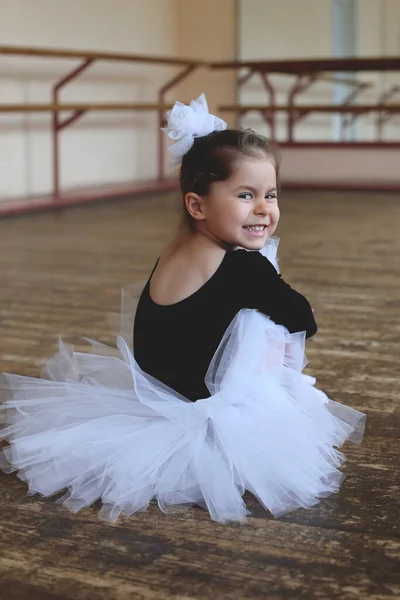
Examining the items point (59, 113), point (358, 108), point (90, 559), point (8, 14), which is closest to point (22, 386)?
point (90, 559)

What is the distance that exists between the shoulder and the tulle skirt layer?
66 mm

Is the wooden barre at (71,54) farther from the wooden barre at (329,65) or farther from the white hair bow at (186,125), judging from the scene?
the white hair bow at (186,125)

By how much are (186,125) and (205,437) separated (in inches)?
18.5

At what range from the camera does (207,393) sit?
1.34m

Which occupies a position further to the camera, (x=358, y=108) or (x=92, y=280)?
(x=358, y=108)

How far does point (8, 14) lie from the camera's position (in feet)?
16.7

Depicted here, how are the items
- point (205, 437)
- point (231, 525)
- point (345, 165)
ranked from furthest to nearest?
1. point (345, 165)
2. point (205, 437)
3. point (231, 525)

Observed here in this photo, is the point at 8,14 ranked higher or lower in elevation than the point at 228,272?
higher

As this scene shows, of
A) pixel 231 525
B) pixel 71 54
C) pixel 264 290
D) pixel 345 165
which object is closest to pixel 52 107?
pixel 71 54

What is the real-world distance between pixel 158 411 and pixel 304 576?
39cm

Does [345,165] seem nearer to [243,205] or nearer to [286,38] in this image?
[286,38]

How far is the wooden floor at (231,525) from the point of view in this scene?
3.14ft

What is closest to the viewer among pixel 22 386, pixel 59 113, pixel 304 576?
→ pixel 304 576

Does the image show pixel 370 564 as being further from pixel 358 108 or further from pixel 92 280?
pixel 358 108
